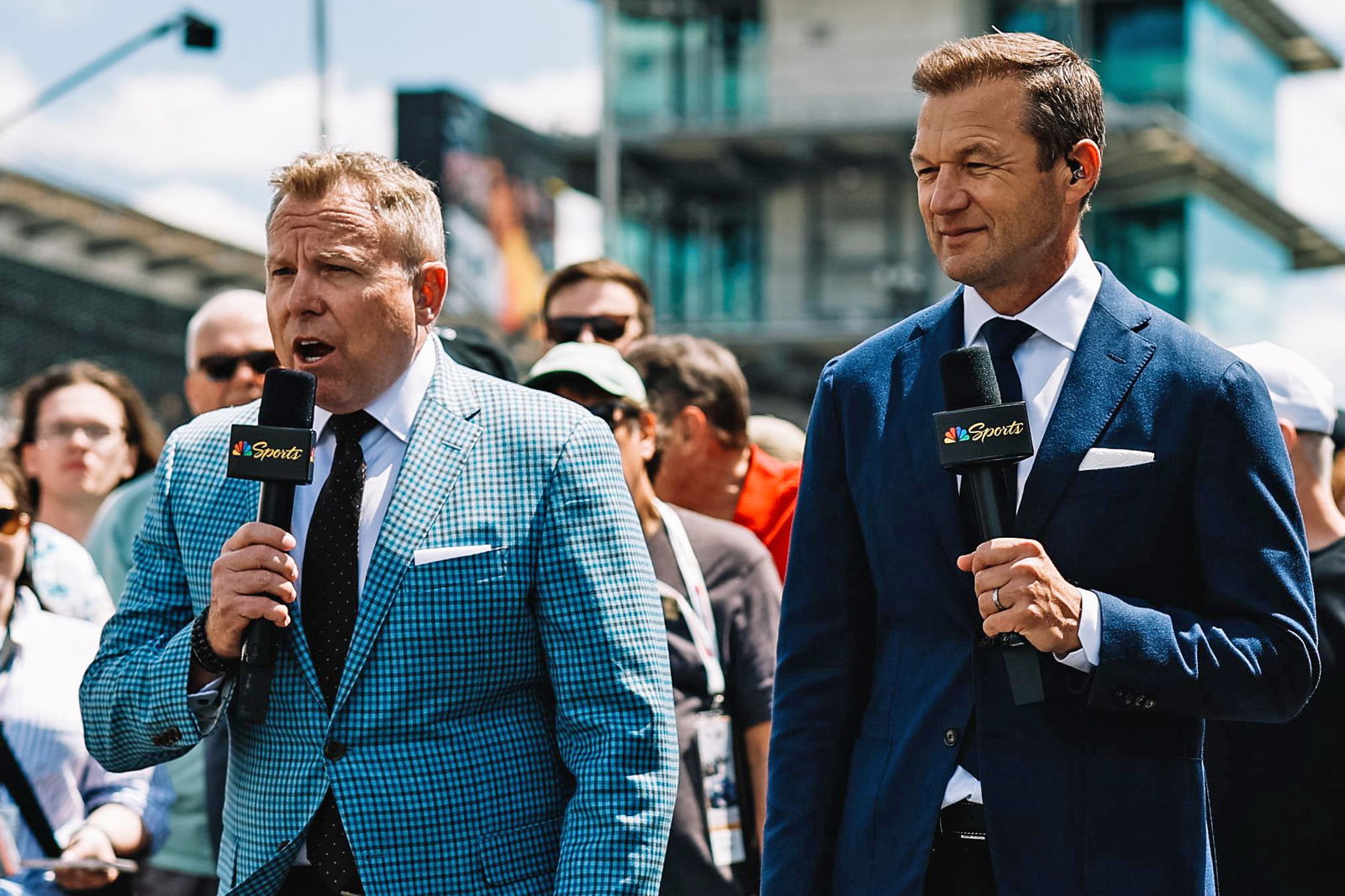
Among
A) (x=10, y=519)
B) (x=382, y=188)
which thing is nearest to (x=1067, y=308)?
(x=382, y=188)

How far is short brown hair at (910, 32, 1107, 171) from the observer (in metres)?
3.07

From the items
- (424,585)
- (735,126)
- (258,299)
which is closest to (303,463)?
(424,585)

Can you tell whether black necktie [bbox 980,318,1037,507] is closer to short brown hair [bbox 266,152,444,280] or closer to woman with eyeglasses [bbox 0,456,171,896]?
short brown hair [bbox 266,152,444,280]

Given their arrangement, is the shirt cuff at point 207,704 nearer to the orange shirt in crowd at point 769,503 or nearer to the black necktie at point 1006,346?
the black necktie at point 1006,346

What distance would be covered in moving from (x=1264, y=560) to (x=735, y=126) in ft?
127

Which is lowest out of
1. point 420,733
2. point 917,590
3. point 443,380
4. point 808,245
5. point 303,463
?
point 420,733

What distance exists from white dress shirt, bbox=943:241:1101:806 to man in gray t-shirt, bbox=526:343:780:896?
1663 millimetres

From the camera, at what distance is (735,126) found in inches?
1614

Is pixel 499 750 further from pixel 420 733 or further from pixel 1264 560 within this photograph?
pixel 1264 560

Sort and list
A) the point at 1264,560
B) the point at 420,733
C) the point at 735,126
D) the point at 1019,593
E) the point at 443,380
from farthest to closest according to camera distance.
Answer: the point at 735,126, the point at 443,380, the point at 420,733, the point at 1264,560, the point at 1019,593

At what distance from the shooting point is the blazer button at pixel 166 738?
10.6 feet

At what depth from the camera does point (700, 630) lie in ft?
15.5

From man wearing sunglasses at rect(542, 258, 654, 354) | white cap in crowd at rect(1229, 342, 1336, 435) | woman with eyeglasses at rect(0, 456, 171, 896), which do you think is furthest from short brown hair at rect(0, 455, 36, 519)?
white cap in crowd at rect(1229, 342, 1336, 435)

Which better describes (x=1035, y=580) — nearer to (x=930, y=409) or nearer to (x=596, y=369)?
(x=930, y=409)
